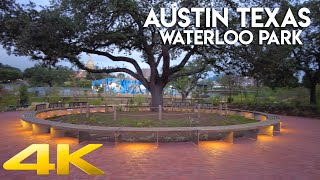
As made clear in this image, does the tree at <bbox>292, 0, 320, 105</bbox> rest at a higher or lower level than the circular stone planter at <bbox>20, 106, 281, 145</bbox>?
higher

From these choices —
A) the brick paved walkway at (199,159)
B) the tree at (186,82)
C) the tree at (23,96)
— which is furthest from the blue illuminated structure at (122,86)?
the brick paved walkway at (199,159)

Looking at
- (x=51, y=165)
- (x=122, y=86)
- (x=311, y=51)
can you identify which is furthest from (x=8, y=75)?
(x=51, y=165)

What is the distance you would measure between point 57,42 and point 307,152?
37.5ft

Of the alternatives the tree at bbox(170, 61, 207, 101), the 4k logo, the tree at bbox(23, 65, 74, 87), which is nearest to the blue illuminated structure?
the tree at bbox(23, 65, 74, 87)

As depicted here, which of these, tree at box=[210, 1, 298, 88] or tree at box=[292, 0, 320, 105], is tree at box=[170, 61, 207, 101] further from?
tree at box=[210, 1, 298, 88]

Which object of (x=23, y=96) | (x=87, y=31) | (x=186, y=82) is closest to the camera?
(x=87, y=31)

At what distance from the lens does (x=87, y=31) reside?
1517 cm

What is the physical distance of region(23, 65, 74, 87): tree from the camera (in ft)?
183

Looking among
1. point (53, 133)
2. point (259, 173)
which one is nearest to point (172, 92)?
point (53, 133)

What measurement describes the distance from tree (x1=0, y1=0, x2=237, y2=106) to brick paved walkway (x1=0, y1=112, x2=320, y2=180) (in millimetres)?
5094

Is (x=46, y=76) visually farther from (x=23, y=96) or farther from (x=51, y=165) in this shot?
Answer: (x=51, y=165)

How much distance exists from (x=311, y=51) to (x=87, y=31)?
58.0 ft

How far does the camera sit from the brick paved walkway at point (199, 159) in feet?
20.8

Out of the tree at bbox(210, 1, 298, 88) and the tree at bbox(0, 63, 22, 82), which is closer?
the tree at bbox(210, 1, 298, 88)
